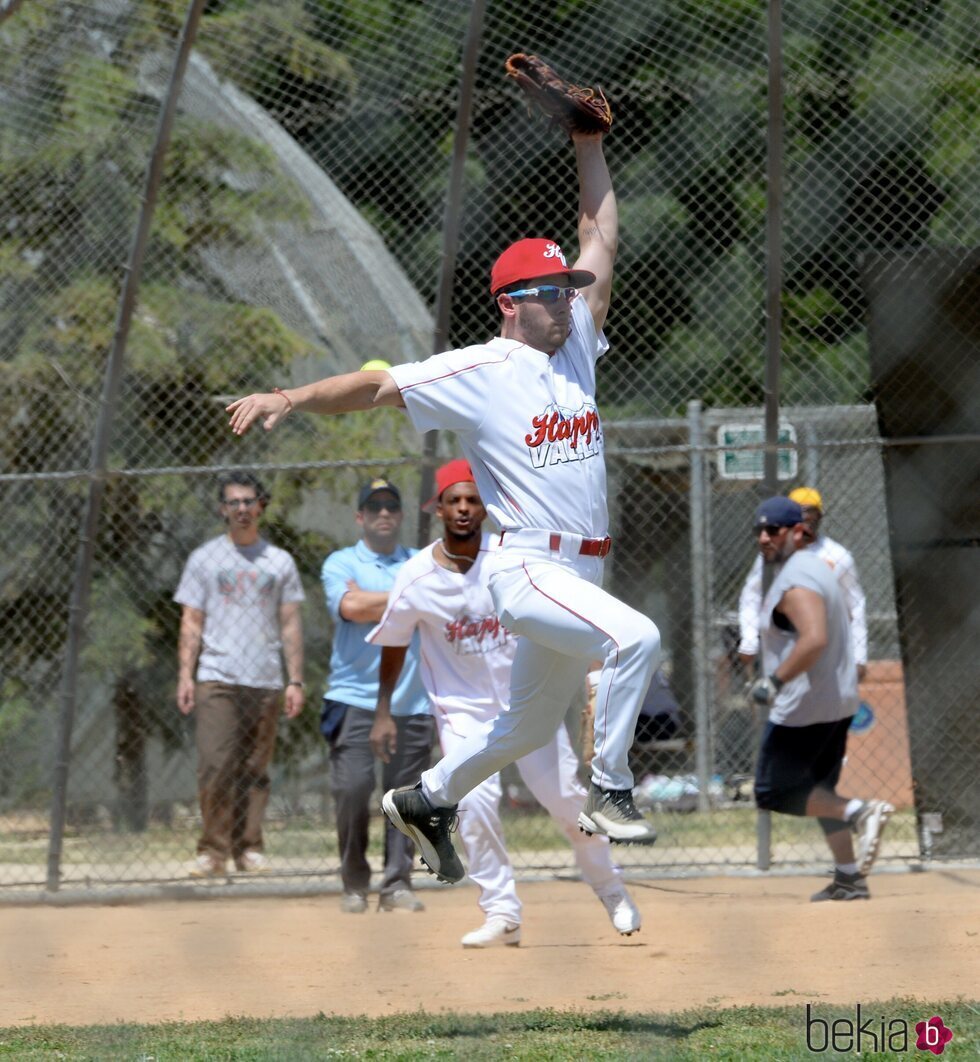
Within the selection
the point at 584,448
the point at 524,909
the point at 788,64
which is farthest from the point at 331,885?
the point at 788,64

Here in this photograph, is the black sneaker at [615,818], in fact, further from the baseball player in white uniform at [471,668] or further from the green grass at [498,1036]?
the baseball player in white uniform at [471,668]

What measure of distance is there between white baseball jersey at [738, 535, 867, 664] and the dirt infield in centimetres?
110

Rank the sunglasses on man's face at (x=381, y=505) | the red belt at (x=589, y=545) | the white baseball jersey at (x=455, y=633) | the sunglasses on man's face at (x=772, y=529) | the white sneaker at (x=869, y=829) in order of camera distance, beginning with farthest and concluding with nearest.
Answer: the sunglasses on man's face at (x=381, y=505) < the sunglasses on man's face at (x=772, y=529) < the white sneaker at (x=869, y=829) < the white baseball jersey at (x=455, y=633) < the red belt at (x=589, y=545)

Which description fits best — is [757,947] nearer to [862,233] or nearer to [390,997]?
[390,997]

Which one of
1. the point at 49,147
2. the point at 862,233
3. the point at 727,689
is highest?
the point at 49,147

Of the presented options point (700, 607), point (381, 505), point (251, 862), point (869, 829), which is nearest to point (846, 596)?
point (700, 607)

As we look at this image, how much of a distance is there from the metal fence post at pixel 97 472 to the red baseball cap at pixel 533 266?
3.41 meters

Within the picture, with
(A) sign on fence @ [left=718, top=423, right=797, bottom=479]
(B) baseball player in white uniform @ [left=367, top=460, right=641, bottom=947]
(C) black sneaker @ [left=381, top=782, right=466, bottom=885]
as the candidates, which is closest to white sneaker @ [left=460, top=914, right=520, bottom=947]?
(B) baseball player in white uniform @ [left=367, top=460, right=641, bottom=947]

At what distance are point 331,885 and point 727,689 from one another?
2.88m

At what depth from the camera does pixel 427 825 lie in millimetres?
4168

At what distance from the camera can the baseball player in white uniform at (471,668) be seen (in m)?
5.15

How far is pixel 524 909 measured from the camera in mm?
6219

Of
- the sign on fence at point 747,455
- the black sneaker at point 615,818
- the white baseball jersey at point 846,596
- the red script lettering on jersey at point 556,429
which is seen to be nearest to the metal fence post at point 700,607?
the sign on fence at point 747,455

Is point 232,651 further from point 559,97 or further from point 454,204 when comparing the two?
point 559,97
